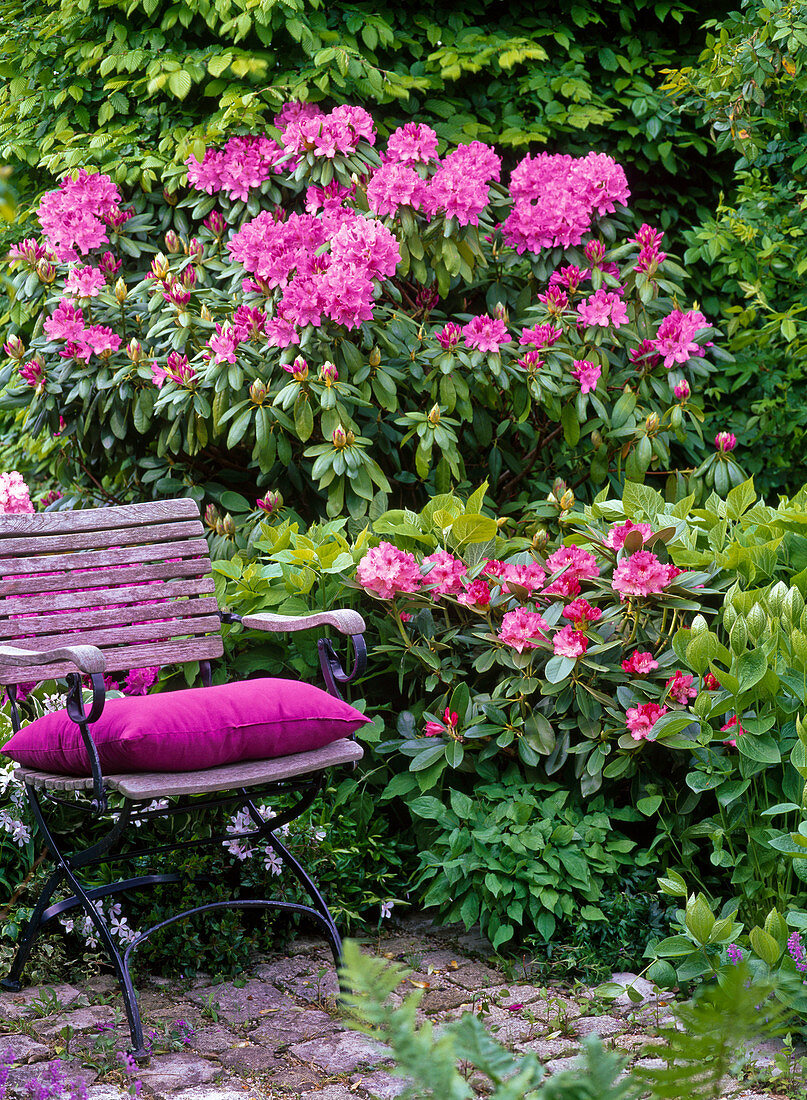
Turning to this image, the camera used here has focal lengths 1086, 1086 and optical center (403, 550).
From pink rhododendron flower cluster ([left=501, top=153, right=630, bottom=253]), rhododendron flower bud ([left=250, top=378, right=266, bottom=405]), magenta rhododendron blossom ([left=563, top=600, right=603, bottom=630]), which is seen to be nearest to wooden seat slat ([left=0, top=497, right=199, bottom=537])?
rhododendron flower bud ([left=250, top=378, right=266, bottom=405])

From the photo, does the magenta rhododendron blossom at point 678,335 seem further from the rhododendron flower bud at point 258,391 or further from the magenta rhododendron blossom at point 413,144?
the rhododendron flower bud at point 258,391

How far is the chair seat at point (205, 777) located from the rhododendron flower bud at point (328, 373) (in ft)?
4.32

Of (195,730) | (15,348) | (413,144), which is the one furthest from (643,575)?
(15,348)

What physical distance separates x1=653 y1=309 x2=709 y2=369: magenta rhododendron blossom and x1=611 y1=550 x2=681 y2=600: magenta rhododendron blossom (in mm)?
1437

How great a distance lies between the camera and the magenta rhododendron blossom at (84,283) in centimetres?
365

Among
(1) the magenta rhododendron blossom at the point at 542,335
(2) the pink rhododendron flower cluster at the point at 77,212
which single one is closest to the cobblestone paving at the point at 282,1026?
(1) the magenta rhododendron blossom at the point at 542,335

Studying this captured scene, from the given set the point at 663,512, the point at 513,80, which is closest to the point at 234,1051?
the point at 663,512

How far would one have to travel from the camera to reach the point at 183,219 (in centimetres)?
403

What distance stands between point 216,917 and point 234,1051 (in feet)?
1.60

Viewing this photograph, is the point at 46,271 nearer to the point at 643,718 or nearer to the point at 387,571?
the point at 387,571

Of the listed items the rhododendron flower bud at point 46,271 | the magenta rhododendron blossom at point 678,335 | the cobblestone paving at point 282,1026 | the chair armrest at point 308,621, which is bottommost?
the cobblestone paving at point 282,1026

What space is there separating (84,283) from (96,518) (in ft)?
4.14

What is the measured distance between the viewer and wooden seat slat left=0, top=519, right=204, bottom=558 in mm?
2586

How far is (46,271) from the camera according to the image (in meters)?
3.74
